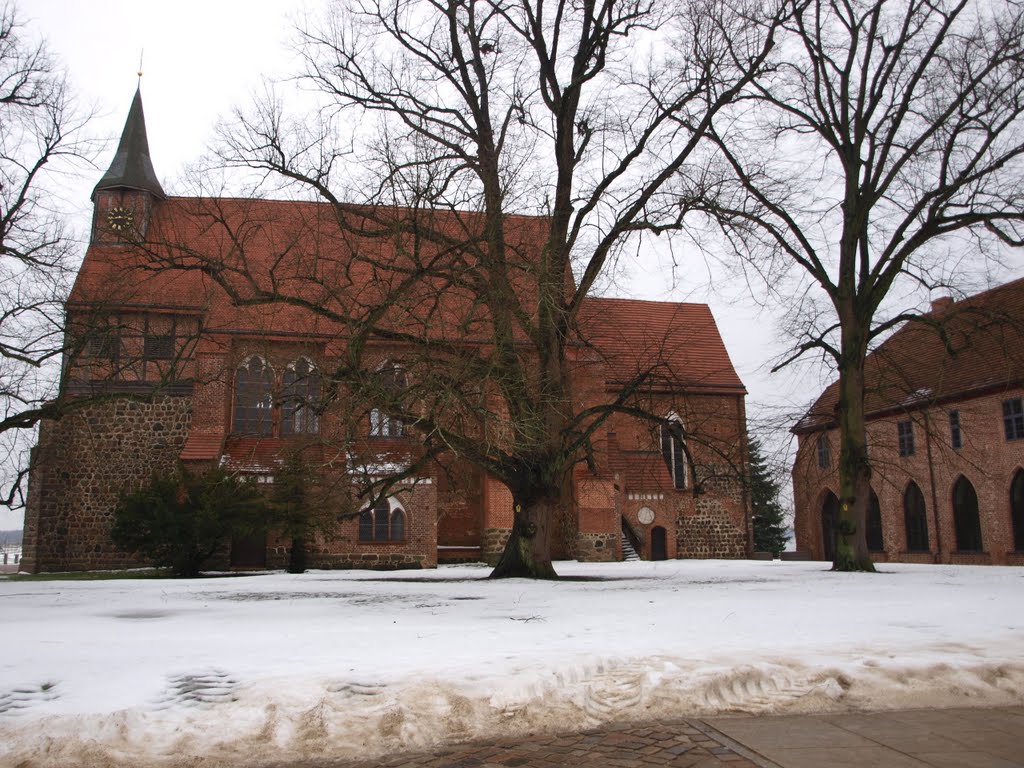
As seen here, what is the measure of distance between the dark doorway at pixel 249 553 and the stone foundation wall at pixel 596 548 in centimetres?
1013

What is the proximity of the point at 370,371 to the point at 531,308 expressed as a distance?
584cm

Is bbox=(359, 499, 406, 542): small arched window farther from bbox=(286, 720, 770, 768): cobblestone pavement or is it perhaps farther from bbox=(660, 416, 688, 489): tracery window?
bbox=(286, 720, 770, 768): cobblestone pavement

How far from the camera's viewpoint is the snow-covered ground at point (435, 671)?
15.2 ft

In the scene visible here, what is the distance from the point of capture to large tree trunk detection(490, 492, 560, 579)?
52.8 feet

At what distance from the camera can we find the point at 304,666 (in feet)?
19.3

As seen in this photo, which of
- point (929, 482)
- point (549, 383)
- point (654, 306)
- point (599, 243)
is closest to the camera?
point (549, 383)

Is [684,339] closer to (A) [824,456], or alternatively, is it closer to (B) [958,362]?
(A) [824,456]

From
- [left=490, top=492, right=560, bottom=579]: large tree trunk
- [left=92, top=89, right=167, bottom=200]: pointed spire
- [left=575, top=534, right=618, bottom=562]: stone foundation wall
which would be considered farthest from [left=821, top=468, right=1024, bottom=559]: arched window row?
[left=92, top=89, right=167, bottom=200]: pointed spire

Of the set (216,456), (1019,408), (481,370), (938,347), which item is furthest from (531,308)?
(938,347)

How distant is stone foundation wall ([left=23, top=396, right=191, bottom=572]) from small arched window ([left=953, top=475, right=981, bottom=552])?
26312 millimetres

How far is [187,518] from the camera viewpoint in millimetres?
20219

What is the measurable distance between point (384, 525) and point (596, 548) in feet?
23.2

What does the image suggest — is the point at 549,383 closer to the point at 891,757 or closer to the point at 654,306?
the point at 891,757

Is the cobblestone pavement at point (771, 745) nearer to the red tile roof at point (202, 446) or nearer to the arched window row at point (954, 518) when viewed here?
the red tile roof at point (202, 446)
